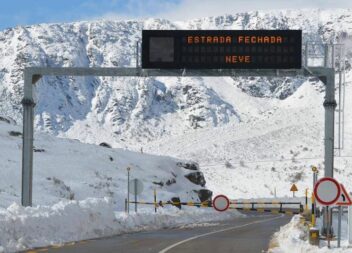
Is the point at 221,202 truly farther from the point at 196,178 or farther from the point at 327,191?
the point at 196,178

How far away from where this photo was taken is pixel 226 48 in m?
26.7

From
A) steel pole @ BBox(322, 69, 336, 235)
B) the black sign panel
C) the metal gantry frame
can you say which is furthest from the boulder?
the black sign panel

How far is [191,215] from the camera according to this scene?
44.3 meters

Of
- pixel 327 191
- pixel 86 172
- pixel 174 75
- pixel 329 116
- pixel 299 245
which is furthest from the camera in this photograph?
pixel 86 172

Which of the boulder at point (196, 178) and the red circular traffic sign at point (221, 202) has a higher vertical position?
the red circular traffic sign at point (221, 202)

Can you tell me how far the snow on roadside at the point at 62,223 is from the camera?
66.4 feet

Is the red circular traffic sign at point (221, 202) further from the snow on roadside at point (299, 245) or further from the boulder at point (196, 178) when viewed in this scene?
the boulder at point (196, 178)

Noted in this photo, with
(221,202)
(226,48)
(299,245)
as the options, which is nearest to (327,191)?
(299,245)

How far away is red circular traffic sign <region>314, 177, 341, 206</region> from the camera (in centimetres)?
1681

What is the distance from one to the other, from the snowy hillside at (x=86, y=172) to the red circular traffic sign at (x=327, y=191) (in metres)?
26.2

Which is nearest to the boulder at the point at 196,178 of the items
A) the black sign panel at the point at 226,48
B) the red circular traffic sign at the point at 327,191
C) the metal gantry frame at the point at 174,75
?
the metal gantry frame at the point at 174,75

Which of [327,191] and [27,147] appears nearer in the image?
[327,191]

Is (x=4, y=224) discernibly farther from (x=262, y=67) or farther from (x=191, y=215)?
(x=191, y=215)

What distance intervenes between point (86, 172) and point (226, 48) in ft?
105
